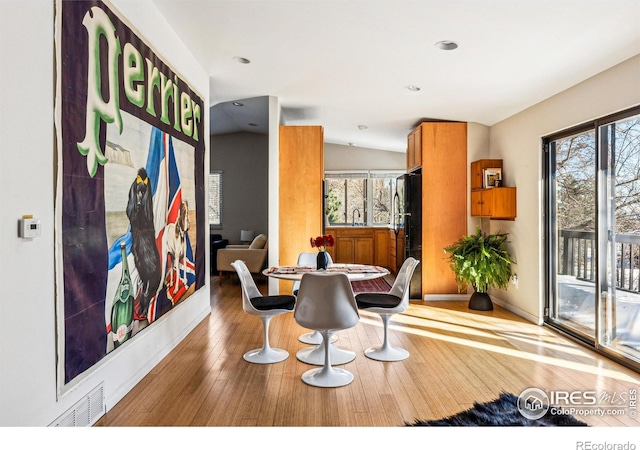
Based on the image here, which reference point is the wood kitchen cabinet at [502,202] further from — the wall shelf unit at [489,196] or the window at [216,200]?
the window at [216,200]

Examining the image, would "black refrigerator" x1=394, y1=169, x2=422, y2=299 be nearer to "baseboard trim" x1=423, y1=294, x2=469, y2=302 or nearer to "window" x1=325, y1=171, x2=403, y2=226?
"baseboard trim" x1=423, y1=294, x2=469, y2=302

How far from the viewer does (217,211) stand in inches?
390

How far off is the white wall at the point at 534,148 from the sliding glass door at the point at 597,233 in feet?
0.34

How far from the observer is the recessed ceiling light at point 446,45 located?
3621mm

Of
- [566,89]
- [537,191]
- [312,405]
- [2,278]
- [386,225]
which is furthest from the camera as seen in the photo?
[386,225]

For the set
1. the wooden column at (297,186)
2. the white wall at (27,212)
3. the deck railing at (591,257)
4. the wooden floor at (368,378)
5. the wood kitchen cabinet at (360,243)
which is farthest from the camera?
the wood kitchen cabinet at (360,243)

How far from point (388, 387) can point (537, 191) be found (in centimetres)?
304

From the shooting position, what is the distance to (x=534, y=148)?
4.91 m

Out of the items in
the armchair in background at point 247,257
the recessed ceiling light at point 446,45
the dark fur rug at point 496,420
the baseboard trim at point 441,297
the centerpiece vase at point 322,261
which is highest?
the recessed ceiling light at point 446,45

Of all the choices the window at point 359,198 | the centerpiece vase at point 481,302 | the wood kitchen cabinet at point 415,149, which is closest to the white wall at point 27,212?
the centerpiece vase at point 481,302

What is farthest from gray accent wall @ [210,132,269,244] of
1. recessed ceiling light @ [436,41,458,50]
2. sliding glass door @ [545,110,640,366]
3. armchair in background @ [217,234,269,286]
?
recessed ceiling light @ [436,41,458,50]

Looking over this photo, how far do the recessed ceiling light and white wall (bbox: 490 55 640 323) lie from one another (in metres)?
1.30
